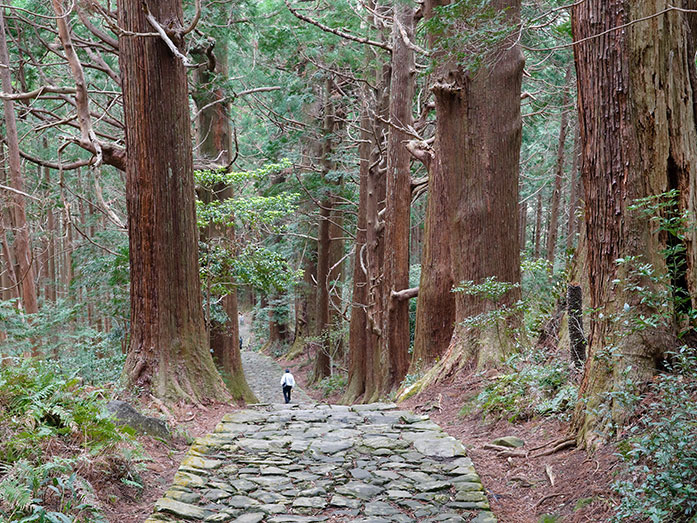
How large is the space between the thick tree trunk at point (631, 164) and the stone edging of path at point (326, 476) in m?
1.24

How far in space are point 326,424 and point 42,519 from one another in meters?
4.24

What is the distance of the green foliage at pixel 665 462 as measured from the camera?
3.14 m

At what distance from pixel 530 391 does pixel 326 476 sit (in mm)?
2666

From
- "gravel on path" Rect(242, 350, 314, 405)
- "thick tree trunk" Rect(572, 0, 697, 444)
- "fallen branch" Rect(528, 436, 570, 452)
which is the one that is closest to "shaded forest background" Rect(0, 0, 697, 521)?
"thick tree trunk" Rect(572, 0, 697, 444)

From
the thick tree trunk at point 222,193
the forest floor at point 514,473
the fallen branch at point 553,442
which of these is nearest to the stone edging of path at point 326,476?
the forest floor at point 514,473

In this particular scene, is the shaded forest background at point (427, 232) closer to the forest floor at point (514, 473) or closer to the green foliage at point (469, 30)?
the green foliage at point (469, 30)

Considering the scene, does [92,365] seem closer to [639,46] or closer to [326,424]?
[326,424]

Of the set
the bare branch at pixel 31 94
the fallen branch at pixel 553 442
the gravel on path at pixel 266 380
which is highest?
the bare branch at pixel 31 94

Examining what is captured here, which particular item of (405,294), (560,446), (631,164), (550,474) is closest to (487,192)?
(405,294)

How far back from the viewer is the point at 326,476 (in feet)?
16.6

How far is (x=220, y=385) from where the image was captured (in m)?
8.54

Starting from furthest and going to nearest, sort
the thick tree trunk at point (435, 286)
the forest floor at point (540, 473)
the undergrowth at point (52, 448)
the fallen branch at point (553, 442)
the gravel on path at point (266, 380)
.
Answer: the gravel on path at point (266, 380) → the thick tree trunk at point (435, 286) → the fallen branch at point (553, 442) → the forest floor at point (540, 473) → the undergrowth at point (52, 448)

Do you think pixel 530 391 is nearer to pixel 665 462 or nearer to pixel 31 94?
pixel 665 462

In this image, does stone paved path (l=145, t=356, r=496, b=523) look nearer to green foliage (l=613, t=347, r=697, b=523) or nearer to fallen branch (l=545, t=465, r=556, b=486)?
fallen branch (l=545, t=465, r=556, b=486)
